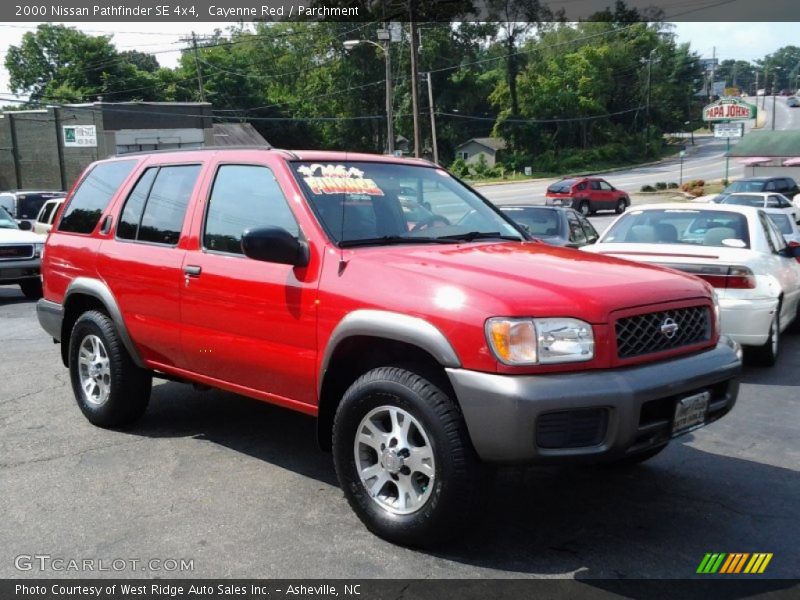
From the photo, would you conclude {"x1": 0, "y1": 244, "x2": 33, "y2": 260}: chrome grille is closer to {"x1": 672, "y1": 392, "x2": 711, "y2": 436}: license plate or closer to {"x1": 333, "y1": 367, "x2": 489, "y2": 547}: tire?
{"x1": 333, "y1": 367, "x2": 489, "y2": 547}: tire

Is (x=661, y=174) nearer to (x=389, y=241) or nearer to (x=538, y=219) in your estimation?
(x=538, y=219)

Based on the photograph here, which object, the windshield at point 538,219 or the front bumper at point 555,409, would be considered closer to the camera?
the front bumper at point 555,409

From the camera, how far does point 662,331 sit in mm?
3957

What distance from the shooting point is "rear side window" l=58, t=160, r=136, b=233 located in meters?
6.09

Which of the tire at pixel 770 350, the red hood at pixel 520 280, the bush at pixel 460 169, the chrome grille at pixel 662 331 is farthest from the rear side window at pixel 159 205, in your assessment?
the bush at pixel 460 169

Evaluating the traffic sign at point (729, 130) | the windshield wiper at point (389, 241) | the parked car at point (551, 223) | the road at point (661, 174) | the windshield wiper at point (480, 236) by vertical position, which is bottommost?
the road at point (661, 174)

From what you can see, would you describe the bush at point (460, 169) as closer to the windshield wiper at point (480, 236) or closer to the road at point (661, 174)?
the road at point (661, 174)

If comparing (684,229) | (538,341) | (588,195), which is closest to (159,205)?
(538,341)

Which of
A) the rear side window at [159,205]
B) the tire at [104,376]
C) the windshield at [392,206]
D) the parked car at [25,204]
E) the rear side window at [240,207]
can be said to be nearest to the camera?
the windshield at [392,206]

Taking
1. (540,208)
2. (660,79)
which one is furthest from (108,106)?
(660,79)

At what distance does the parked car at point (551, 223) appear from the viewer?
12.2 meters

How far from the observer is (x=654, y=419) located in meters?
3.85

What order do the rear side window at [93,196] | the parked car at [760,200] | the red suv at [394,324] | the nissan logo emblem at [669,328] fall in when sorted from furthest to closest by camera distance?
the parked car at [760,200] → the rear side window at [93,196] → the nissan logo emblem at [669,328] → the red suv at [394,324]

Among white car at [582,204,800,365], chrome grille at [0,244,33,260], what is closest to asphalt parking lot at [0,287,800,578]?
white car at [582,204,800,365]
